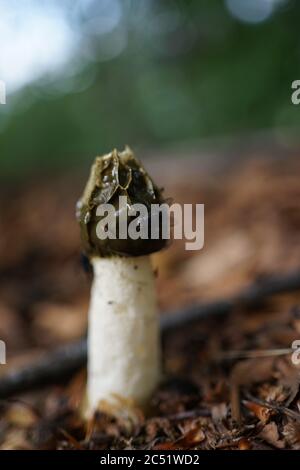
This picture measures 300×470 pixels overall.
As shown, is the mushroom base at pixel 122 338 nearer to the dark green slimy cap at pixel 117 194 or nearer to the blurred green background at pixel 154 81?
the dark green slimy cap at pixel 117 194

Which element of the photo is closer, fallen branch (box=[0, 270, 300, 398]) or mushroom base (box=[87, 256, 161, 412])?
mushroom base (box=[87, 256, 161, 412])

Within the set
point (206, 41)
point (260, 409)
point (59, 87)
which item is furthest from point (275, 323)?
point (59, 87)

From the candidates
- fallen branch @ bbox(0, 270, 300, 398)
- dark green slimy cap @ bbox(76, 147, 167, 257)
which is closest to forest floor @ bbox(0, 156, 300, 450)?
fallen branch @ bbox(0, 270, 300, 398)

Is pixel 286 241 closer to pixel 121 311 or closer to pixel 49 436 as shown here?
pixel 121 311

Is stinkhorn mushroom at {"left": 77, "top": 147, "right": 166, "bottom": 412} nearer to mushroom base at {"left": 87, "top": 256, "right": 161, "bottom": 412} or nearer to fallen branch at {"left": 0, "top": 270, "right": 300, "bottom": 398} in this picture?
mushroom base at {"left": 87, "top": 256, "right": 161, "bottom": 412}

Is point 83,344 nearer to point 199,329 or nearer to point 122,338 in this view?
point 122,338
